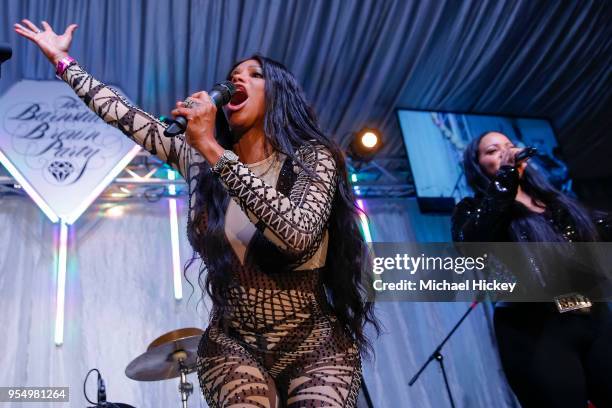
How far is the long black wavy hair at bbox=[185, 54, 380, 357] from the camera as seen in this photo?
1.37 m

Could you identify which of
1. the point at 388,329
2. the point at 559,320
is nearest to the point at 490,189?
the point at 559,320

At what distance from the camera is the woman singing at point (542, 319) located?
196 cm

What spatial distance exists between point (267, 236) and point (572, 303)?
142 centimetres

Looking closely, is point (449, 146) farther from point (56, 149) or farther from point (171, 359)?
point (56, 149)

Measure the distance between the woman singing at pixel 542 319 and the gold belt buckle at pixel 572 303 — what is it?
0.06ft

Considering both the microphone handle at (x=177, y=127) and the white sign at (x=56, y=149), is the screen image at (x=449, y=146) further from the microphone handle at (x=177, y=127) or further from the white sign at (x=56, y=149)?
the microphone handle at (x=177, y=127)

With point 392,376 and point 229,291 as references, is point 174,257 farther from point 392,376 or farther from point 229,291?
point 229,291

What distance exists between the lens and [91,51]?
382 centimetres

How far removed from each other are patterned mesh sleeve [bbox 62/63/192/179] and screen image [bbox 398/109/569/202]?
3.20m

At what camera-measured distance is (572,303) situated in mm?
2062

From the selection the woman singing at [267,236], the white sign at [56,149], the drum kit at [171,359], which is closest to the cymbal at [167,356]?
the drum kit at [171,359]

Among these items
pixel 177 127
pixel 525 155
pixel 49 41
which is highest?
pixel 49 41

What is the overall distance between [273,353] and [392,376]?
10.7 feet

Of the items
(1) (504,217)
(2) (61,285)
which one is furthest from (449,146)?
→ (2) (61,285)
